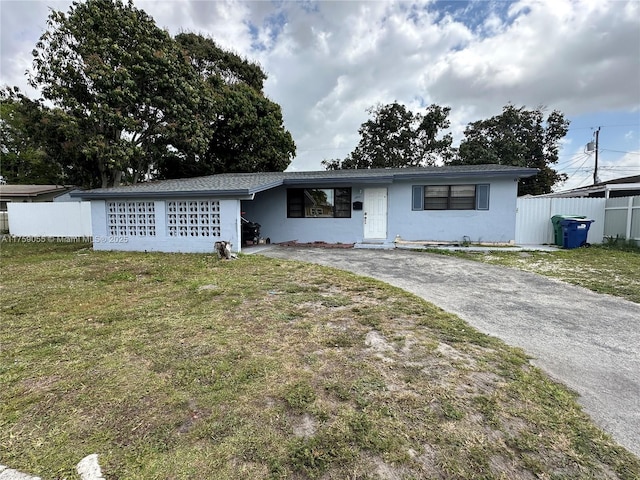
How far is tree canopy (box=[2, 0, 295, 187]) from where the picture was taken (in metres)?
12.7

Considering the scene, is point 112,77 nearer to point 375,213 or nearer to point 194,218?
point 194,218

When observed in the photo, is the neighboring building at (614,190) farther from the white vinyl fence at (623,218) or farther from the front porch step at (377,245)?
the front porch step at (377,245)

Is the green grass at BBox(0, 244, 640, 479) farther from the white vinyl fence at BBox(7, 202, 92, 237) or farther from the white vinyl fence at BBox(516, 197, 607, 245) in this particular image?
the white vinyl fence at BBox(7, 202, 92, 237)

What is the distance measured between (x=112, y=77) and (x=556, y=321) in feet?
53.2

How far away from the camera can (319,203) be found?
11.7 metres

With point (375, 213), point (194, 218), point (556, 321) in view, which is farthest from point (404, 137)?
point (556, 321)

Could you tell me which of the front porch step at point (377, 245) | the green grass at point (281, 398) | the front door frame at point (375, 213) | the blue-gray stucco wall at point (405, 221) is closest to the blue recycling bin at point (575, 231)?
the blue-gray stucco wall at point (405, 221)

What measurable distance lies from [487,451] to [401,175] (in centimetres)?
962

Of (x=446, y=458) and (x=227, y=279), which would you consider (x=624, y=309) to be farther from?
(x=227, y=279)

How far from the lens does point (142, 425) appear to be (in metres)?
2.04

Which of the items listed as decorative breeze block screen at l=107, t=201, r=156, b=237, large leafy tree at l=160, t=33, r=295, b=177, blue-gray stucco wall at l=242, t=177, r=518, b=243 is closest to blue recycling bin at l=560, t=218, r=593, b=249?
blue-gray stucco wall at l=242, t=177, r=518, b=243

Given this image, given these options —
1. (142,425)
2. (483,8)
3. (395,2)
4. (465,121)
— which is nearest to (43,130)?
(395,2)

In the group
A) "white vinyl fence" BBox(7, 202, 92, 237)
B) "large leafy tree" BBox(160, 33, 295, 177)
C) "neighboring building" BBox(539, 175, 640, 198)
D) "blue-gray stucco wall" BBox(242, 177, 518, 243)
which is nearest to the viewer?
"blue-gray stucco wall" BBox(242, 177, 518, 243)

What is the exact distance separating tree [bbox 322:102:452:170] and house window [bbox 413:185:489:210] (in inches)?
569
